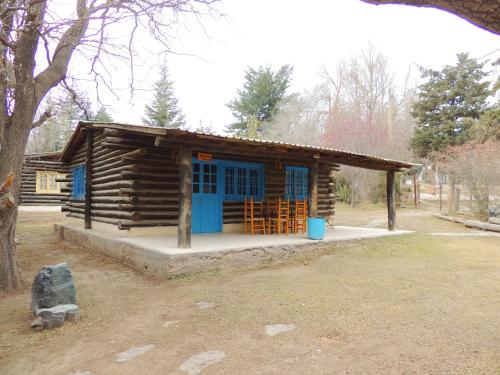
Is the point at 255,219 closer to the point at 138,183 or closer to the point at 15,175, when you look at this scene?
the point at 138,183

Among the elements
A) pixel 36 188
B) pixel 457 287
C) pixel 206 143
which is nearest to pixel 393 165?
pixel 457 287

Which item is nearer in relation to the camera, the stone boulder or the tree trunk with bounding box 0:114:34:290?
the stone boulder

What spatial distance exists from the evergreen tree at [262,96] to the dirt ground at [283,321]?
2422cm

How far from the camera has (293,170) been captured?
11688 millimetres

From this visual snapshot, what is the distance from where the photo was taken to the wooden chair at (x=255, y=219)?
30.9 ft

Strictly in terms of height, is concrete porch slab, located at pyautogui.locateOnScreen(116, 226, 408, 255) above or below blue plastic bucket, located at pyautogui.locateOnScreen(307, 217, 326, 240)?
below

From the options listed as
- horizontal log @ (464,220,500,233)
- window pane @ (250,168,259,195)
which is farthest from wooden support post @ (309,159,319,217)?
horizontal log @ (464,220,500,233)

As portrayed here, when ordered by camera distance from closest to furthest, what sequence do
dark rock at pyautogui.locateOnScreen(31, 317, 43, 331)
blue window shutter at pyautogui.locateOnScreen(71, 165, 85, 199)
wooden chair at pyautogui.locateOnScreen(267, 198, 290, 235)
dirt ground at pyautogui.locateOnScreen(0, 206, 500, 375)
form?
dirt ground at pyautogui.locateOnScreen(0, 206, 500, 375) < dark rock at pyautogui.locateOnScreen(31, 317, 43, 331) < wooden chair at pyautogui.locateOnScreen(267, 198, 290, 235) < blue window shutter at pyautogui.locateOnScreen(71, 165, 85, 199)

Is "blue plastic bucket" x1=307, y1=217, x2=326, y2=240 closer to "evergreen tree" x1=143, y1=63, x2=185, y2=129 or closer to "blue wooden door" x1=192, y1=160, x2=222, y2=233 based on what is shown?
"blue wooden door" x1=192, y1=160, x2=222, y2=233

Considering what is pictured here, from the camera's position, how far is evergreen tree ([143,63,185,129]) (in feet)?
112

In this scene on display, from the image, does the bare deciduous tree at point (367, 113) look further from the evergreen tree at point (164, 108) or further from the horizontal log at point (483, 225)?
the evergreen tree at point (164, 108)

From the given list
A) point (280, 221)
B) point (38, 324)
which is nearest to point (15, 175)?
point (38, 324)

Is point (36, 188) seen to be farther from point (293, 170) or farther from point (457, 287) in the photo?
point (457, 287)

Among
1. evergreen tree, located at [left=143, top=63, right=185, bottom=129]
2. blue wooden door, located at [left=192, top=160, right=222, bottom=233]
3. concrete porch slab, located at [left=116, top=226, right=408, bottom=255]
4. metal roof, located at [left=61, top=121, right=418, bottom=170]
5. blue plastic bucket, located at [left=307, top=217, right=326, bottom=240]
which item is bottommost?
concrete porch slab, located at [left=116, top=226, right=408, bottom=255]
